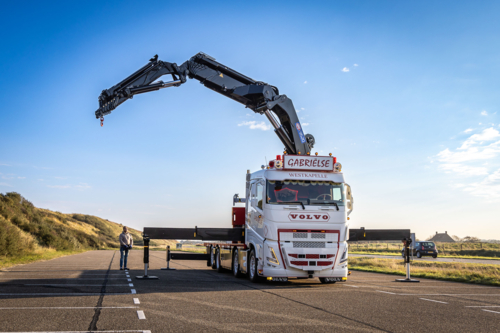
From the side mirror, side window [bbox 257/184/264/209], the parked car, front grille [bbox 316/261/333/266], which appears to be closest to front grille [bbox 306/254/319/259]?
front grille [bbox 316/261/333/266]

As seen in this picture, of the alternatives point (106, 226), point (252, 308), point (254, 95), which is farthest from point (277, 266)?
point (106, 226)

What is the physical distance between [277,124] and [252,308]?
10.4 metres

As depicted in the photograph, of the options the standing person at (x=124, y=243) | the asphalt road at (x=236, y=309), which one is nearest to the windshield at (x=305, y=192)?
the asphalt road at (x=236, y=309)

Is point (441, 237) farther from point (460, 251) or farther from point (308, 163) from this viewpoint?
point (308, 163)

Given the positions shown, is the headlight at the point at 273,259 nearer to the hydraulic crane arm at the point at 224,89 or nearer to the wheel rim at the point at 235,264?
the wheel rim at the point at 235,264

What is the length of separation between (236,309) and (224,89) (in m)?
10.7

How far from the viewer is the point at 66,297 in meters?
9.60

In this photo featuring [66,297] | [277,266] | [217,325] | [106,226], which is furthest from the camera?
[106,226]

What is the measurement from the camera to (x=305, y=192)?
45.0 feet

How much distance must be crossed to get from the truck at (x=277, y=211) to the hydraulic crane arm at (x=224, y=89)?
4 centimetres

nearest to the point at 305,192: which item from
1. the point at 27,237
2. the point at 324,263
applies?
the point at 324,263

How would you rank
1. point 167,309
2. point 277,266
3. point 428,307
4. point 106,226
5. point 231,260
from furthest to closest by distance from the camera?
point 106,226, point 231,260, point 277,266, point 428,307, point 167,309

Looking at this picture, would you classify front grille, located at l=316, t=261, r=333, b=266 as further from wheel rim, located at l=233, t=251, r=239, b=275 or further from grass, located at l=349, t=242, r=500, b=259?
grass, located at l=349, t=242, r=500, b=259

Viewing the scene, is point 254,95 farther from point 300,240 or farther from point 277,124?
point 300,240
